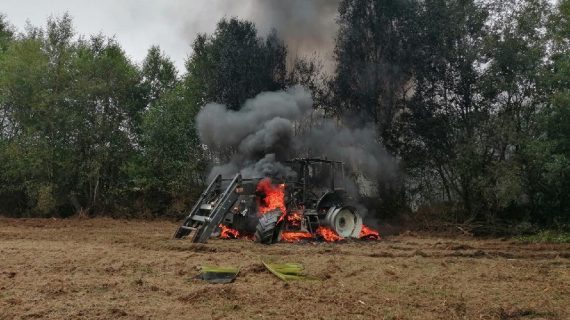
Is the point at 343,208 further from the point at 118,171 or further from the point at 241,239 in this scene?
the point at 118,171

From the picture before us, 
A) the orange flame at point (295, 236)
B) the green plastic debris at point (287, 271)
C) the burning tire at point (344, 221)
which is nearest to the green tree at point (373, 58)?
the burning tire at point (344, 221)

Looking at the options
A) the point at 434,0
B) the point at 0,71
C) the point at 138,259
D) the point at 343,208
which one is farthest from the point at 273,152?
the point at 0,71

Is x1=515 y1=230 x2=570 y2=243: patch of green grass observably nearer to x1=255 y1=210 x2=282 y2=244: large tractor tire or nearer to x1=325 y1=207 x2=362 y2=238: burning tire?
x1=325 y1=207 x2=362 y2=238: burning tire

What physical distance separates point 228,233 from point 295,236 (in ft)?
6.24

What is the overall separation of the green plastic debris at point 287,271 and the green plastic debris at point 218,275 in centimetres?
65

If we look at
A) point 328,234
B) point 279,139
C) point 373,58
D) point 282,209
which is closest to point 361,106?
point 373,58

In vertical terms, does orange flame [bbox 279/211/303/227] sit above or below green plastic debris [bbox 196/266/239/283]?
above

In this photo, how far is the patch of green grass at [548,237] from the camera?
48.1ft

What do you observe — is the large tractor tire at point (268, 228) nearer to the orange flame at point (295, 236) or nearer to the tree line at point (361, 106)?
the orange flame at point (295, 236)

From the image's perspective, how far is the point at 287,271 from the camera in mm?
8211

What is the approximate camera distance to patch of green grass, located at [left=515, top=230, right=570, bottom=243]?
14662mm

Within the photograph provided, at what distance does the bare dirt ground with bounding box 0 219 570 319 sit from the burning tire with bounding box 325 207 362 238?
1.24m

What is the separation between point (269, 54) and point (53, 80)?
997cm

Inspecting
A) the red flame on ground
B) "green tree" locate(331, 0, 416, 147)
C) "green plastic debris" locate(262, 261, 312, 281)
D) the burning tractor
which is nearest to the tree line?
"green tree" locate(331, 0, 416, 147)
